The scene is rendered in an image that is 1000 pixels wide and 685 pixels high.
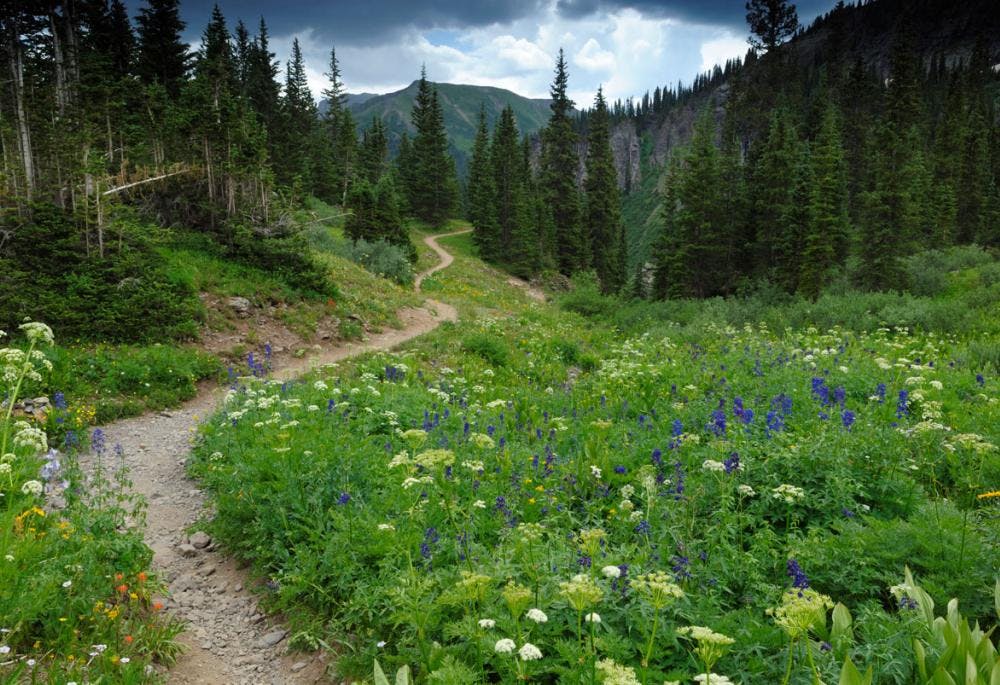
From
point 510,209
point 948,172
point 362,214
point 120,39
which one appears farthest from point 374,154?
point 948,172

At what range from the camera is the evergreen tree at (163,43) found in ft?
117

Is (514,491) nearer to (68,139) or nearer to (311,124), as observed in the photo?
(68,139)

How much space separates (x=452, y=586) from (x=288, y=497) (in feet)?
8.93

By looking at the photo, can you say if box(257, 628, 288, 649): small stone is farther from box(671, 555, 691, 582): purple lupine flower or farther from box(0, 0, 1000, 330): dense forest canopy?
box(0, 0, 1000, 330): dense forest canopy

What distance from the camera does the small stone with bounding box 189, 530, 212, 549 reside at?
6.55 m

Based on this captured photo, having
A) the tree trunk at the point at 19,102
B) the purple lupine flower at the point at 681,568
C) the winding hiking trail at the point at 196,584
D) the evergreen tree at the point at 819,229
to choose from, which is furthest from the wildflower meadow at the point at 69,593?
the evergreen tree at the point at 819,229

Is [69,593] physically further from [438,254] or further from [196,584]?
[438,254]

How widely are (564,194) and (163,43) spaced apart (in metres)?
34.2

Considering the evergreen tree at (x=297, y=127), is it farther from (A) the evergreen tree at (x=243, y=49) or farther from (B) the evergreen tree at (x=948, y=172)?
(B) the evergreen tree at (x=948, y=172)

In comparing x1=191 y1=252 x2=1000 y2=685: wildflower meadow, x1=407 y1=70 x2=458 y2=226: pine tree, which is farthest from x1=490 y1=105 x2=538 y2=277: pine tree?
x1=191 y1=252 x2=1000 y2=685: wildflower meadow

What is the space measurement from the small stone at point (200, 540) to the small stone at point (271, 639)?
2.10 m

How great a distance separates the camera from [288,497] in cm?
602

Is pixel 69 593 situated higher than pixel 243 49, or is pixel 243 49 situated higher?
pixel 243 49

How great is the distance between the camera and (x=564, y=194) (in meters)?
53.4
